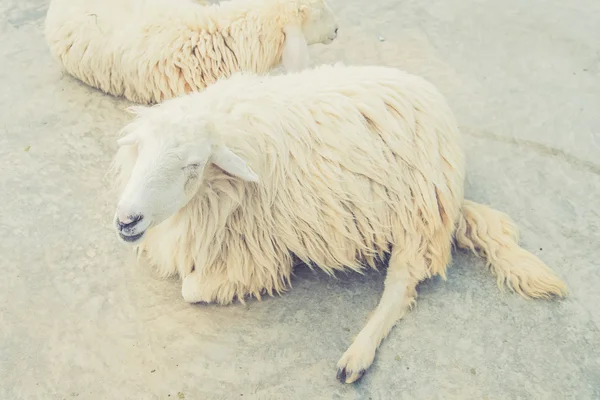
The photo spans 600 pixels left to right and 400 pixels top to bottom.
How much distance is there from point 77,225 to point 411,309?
1.55 meters

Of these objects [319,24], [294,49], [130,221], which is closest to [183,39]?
[294,49]

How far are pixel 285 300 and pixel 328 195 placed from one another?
49 centimetres

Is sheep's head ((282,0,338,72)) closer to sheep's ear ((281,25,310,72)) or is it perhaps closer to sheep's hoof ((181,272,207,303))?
sheep's ear ((281,25,310,72))

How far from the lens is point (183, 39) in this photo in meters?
3.35

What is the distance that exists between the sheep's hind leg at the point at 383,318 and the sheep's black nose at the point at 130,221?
2.97 ft

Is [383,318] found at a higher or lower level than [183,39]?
lower

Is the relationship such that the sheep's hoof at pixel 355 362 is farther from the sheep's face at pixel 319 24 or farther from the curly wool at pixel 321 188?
the sheep's face at pixel 319 24

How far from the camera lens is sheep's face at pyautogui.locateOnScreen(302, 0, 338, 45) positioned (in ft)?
11.1

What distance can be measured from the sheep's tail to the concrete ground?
0.06m

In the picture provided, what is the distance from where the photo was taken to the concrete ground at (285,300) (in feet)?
7.38

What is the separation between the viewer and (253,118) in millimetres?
2299

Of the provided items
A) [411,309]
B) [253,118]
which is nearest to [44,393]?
[253,118]

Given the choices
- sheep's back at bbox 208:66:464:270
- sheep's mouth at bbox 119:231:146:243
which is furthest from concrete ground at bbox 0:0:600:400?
sheep's mouth at bbox 119:231:146:243

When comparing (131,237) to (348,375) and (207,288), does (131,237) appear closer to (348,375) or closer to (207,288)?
(207,288)
